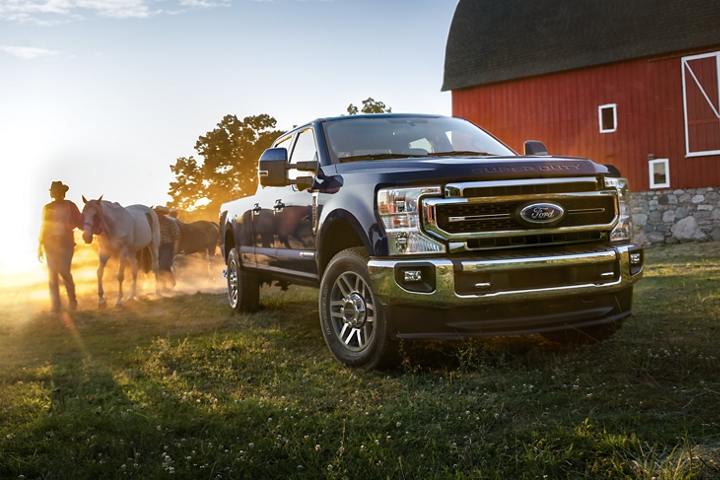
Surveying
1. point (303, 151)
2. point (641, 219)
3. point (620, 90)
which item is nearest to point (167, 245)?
point (303, 151)

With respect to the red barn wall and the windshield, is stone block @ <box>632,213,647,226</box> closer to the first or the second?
the red barn wall

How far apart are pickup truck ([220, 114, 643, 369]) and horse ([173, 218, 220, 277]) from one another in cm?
1222

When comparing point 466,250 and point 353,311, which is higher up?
point 466,250

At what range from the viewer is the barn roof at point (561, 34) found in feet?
71.0

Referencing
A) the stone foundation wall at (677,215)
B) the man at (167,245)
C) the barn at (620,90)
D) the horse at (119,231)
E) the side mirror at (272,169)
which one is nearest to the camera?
the side mirror at (272,169)

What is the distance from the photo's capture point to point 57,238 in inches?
413

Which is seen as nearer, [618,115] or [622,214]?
[622,214]

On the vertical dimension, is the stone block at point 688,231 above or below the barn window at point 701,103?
below

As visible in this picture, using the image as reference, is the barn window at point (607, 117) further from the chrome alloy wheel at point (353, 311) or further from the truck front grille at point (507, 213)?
the chrome alloy wheel at point (353, 311)

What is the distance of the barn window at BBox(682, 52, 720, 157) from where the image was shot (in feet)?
68.3

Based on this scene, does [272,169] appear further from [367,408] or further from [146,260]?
[146,260]

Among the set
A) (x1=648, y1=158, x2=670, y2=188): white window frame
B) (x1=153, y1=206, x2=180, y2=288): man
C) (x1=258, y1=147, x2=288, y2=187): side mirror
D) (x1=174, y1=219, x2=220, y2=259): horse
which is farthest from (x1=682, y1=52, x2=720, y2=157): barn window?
(x1=258, y1=147, x2=288, y2=187): side mirror

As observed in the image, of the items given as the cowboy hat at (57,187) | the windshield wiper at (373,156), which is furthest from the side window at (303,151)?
the cowboy hat at (57,187)

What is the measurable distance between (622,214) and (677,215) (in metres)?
18.1
